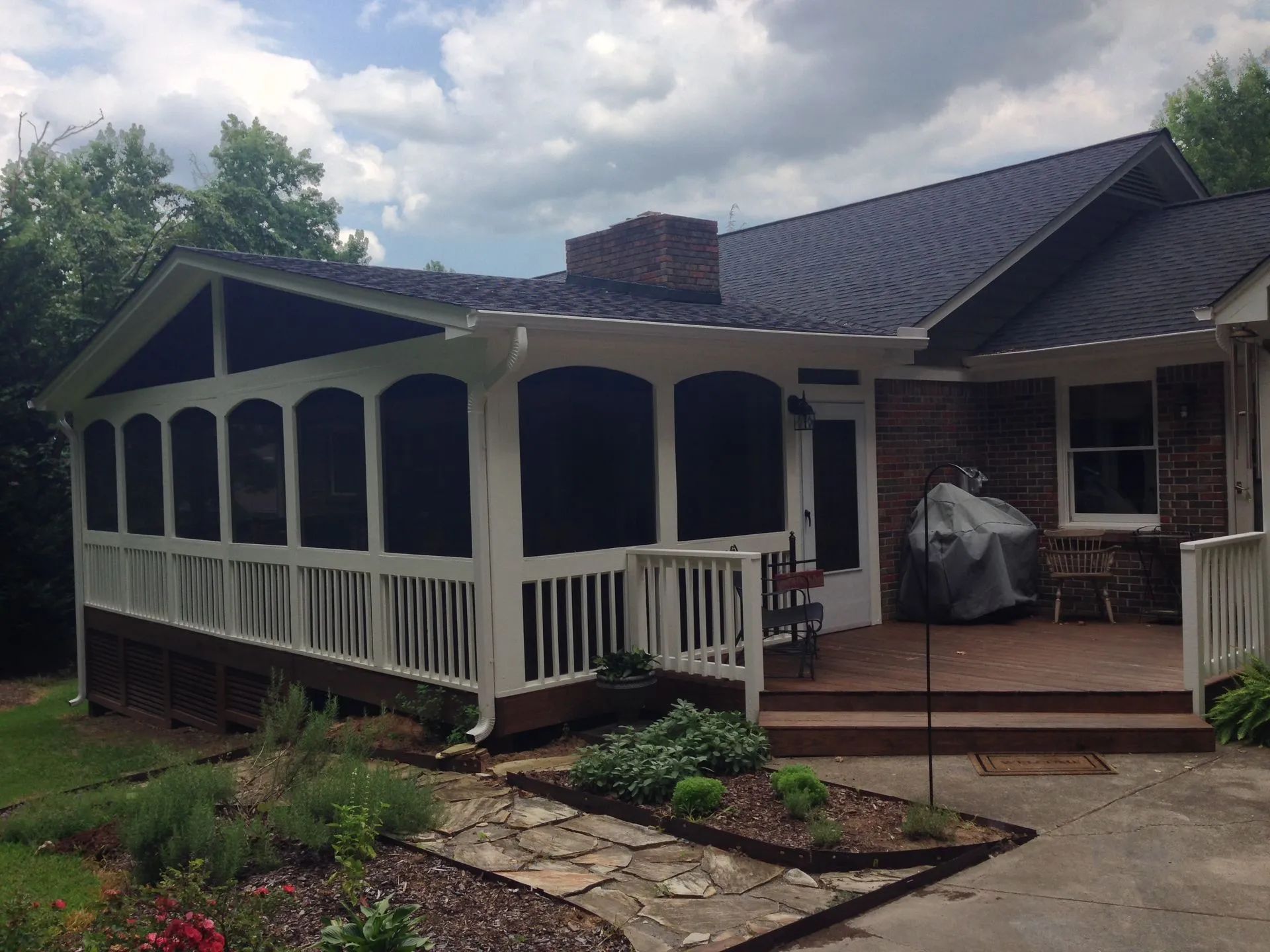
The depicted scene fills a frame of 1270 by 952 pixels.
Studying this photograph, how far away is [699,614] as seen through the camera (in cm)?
738

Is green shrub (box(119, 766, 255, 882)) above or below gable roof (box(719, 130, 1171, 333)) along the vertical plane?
below

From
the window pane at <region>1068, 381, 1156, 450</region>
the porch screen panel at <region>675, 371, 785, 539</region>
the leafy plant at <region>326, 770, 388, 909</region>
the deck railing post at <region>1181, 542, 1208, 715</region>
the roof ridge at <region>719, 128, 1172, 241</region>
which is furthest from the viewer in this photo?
the roof ridge at <region>719, 128, 1172, 241</region>

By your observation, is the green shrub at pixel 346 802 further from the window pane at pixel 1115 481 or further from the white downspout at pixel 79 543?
the white downspout at pixel 79 543

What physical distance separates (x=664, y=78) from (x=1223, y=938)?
26.1 metres

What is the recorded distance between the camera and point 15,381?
15.1 meters

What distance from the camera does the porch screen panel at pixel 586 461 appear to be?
714 cm

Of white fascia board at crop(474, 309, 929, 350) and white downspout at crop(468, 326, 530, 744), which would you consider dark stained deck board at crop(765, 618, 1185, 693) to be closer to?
white downspout at crop(468, 326, 530, 744)

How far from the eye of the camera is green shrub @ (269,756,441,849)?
5.04 metres

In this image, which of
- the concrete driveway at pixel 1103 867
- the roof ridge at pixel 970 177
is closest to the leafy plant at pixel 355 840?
the concrete driveway at pixel 1103 867

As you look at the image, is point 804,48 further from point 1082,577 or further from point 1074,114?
point 1074,114

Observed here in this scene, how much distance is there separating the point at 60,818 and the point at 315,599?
118 inches

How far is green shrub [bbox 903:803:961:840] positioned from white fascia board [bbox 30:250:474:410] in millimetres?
3408

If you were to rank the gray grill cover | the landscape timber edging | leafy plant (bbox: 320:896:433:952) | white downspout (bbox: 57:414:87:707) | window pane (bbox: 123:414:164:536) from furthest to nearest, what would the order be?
white downspout (bbox: 57:414:87:707) < window pane (bbox: 123:414:164:536) < the gray grill cover < the landscape timber edging < leafy plant (bbox: 320:896:433:952)

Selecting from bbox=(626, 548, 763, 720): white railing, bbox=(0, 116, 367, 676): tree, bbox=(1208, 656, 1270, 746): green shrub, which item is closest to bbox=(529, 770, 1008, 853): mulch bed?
bbox=(626, 548, 763, 720): white railing
